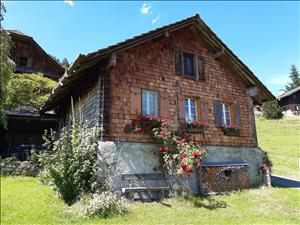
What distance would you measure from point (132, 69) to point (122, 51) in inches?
31.2

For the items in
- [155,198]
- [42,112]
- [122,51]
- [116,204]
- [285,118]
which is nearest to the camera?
[116,204]

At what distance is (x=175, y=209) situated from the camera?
844 centimetres

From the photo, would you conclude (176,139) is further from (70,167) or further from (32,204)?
(32,204)

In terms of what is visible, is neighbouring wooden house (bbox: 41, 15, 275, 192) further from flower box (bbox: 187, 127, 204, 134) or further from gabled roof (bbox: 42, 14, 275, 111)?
flower box (bbox: 187, 127, 204, 134)

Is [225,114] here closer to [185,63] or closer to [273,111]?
[185,63]

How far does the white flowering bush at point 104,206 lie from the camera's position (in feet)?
24.7

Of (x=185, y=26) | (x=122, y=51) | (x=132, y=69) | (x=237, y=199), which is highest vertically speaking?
(x=185, y=26)

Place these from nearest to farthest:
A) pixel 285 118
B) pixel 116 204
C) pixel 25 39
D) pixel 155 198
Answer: pixel 116 204, pixel 155 198, pixel 25 39, pixel 285 118

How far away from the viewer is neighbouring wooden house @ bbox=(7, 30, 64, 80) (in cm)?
2264

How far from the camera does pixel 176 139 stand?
10.1m

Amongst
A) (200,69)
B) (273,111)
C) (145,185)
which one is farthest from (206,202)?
(273,111)

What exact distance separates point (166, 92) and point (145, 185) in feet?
12.8

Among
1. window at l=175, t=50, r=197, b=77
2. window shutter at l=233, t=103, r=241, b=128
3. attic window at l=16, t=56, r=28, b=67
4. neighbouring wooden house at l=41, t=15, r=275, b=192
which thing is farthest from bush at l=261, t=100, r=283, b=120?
attic window at l=16, t=56, r=28, b=67

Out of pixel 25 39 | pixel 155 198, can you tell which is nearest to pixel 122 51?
pixel 155 198
